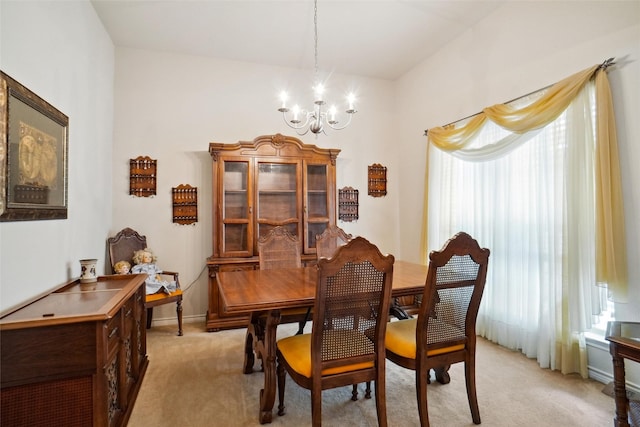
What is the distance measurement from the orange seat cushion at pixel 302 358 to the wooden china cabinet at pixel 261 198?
5.78 feet

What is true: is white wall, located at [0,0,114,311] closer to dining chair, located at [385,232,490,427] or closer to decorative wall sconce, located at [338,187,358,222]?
dining chair, located at [385,232,490,427]

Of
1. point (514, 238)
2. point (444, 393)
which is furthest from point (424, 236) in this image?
point (444, 393)

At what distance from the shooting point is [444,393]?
212cm

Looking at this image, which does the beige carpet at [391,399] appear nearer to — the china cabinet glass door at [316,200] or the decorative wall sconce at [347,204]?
the china cabinet glass door at [316,200]

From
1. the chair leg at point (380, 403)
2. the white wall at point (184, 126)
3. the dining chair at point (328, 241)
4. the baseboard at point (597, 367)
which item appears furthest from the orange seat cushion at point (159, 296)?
the baseboard at point (597, 367)

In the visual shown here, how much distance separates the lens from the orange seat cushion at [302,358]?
1.60 m

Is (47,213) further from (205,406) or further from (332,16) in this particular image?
(332,16)

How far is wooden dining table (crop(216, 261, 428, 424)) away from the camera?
1.68 m

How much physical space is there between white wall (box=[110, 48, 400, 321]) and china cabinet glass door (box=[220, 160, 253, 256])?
1.10ft

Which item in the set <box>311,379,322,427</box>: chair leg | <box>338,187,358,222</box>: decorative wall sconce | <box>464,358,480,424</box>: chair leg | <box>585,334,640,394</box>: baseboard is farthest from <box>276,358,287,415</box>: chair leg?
<box>338,187,358,222</box>: decorative wall sconce

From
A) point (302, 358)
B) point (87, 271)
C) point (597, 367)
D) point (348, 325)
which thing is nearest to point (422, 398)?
point (348, 325)

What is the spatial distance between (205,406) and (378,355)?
119 centimetres

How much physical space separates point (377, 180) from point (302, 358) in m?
3.21

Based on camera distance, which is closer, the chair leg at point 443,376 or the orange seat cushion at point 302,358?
the orange seat cushion at point 302,358
